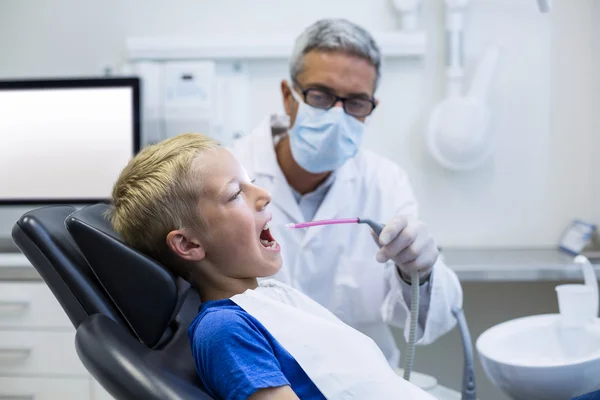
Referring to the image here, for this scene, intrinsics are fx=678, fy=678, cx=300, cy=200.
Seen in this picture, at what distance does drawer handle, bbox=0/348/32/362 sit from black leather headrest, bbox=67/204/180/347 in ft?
4.61

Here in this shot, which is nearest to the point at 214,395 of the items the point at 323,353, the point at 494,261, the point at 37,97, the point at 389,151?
the point at 323,353

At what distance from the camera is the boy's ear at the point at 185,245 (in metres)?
1.18

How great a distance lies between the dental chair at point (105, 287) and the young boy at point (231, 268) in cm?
6

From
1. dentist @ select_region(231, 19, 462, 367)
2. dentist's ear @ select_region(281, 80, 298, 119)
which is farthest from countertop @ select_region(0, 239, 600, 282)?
dentist's ear @ select_region(281, 80, 298, 119)

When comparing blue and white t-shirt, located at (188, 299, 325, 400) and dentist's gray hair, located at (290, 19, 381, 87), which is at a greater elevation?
dentist's gray hair, located at (290, 19, 381, 87)

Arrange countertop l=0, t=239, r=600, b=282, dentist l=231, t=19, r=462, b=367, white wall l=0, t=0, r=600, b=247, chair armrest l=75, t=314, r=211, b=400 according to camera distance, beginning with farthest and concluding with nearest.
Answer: white wall l=0, t=0, r=600, b=247
countertop l=0, t=239, r=600, b=282
dentist l=231, t=19, r=462, b=367
chair armrest l=75, t=314, r=211, b=400

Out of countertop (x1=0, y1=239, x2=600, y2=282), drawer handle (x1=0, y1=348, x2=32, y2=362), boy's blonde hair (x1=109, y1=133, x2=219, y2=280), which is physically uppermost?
boy's blonde hair (x1=109, y1=133, x2=219, y2=280)

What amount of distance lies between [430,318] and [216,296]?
56cm

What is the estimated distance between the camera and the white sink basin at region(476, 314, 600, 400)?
3.89 ft

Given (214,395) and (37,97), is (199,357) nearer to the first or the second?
(214,395)

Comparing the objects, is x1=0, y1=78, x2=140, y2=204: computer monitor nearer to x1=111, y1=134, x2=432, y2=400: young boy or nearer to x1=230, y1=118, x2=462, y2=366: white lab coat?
x1=230, y1=118, x2=462, y2=366: white lab coat

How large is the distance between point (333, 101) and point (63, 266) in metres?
0.86

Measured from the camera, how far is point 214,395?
1.00 metres

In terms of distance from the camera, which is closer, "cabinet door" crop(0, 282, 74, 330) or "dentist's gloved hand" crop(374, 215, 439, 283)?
"dentist's gloved hand" crop(374, 215, 439, 283)
